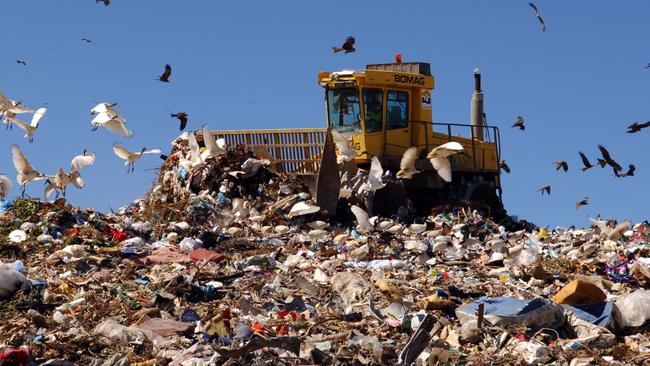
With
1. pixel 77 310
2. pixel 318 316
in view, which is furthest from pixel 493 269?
pixel 77 310

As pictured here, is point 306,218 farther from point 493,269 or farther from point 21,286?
point 21,286

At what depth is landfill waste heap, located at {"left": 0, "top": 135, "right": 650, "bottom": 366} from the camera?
5.22m

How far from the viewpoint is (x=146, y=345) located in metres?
5.23

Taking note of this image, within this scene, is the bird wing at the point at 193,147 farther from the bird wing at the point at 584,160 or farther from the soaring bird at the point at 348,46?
the bird wing at the point at 584,160

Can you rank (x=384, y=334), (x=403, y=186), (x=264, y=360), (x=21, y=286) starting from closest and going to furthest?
1. (x=264, y=360)
2. (x=384, y=334)
3. (x=21, y=286)
4. (x=403, y=186)

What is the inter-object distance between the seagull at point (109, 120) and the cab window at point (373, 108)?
11.7 ft

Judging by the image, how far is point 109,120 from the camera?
9844 millimetres

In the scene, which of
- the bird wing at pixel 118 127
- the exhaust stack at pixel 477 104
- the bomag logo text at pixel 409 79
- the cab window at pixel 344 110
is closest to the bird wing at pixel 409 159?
the cab window at pixel 344 110

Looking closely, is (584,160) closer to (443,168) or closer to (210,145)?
(443,168)

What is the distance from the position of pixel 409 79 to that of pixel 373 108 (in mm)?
936

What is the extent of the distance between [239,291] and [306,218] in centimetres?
422

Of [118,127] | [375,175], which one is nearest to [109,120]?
[118,127]

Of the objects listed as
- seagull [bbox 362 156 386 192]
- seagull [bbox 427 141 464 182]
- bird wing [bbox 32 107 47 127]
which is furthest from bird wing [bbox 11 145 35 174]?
seagull [bbox 427 141 464 182]

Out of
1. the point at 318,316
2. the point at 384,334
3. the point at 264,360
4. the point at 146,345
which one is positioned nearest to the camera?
the point at 264,360
